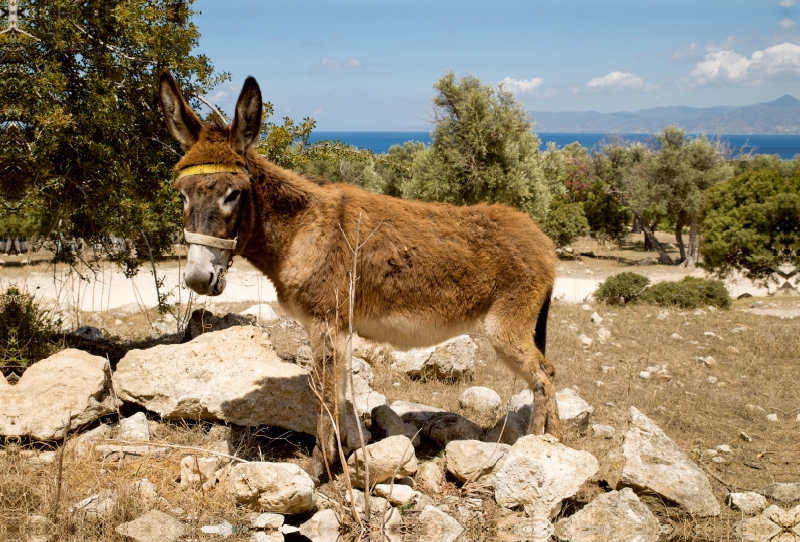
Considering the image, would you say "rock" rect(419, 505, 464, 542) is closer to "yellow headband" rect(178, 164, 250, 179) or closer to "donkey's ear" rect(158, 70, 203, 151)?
"yellow headband" rect(178, 164, 250, 179)

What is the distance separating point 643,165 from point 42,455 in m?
26.9

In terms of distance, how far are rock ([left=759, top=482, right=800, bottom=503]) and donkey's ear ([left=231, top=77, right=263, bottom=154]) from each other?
16.0ft

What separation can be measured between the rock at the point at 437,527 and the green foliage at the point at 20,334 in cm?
458

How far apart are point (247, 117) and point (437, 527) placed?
330 cm

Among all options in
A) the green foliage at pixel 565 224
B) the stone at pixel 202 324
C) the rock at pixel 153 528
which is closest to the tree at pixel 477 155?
the green foliage at pixel 565 224

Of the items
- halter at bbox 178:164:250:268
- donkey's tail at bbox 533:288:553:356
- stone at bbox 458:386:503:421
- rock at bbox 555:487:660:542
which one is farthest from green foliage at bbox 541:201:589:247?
halter at bbox 178:164:250:268

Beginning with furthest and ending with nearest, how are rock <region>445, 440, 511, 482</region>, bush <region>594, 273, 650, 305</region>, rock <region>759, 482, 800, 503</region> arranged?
bush <region>594, 273, 650, 305</region> → rock <region>445, 440, 511, 482</region> → rock <region>759, 482, 800, 503</region>

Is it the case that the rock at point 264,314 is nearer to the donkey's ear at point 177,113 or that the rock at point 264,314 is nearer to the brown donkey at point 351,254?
the brown donkey at point 351,254

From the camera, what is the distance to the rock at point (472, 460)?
4562mm

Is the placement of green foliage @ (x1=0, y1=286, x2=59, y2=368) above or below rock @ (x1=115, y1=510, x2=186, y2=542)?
above

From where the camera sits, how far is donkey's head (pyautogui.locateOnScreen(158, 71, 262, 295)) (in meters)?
3.84

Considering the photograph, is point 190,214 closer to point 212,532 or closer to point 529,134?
point 212,532

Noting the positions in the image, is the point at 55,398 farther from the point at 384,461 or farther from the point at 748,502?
the point at 748,502

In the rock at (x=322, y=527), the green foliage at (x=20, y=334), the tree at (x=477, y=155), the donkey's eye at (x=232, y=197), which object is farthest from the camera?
the tree at (x=477, y=155)
